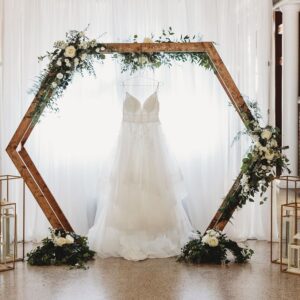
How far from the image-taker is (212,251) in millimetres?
4676

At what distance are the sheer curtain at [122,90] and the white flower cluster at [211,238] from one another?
841 mm

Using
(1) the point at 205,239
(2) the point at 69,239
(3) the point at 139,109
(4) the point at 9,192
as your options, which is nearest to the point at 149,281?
(1) the point at 205,239

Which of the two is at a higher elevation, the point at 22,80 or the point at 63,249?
the point at 22,80

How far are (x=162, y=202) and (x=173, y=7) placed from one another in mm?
2054

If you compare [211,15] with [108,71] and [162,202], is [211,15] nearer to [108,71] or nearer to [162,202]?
[108,71]

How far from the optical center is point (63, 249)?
15.5ft

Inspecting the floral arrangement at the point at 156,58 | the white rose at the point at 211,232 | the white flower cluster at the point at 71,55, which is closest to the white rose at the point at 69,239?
the white rose at the point at 211,232

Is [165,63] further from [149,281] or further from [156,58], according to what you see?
[149,281]

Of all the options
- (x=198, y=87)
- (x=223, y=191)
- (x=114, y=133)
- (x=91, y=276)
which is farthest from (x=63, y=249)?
(x=198, y=87)

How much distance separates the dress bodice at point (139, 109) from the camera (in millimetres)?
5133

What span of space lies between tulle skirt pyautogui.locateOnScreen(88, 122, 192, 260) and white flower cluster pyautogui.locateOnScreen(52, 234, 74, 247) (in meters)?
0.33

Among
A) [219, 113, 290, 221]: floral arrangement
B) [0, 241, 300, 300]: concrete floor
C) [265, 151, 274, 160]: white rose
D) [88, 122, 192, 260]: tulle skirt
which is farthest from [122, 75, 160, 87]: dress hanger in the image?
[0, 241, 300, 300]: concrete floor

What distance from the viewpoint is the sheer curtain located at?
18.1ft

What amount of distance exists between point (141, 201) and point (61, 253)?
872 millimetres
